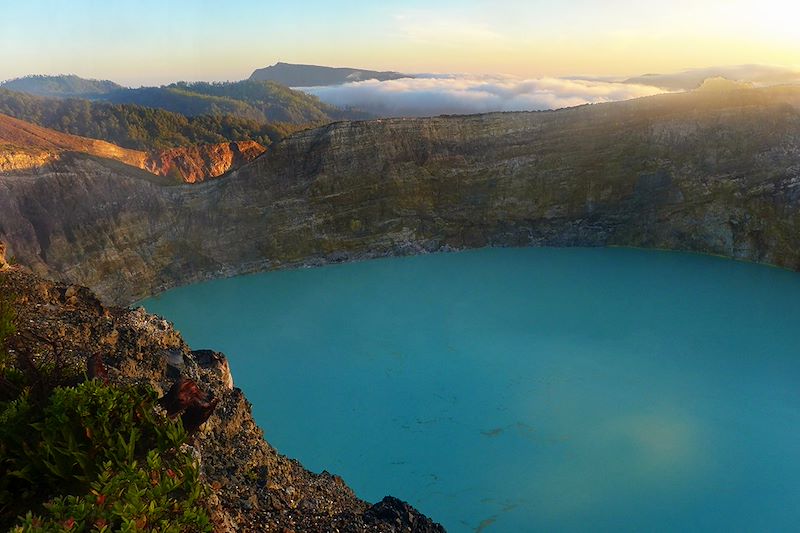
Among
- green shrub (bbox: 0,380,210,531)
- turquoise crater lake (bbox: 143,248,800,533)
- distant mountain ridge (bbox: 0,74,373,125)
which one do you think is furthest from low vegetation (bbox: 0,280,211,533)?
distant mountain ridge (bbox: 0,74,373,125)

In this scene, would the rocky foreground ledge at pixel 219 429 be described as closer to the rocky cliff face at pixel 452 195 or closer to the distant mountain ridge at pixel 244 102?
the rocky cliff face at pixel 452 195

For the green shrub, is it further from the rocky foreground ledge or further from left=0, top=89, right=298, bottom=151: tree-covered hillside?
left=0, top=89, right=298, bottom=151: tree-covered hillside

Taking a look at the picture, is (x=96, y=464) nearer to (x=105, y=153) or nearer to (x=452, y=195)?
(x=452, y=195)

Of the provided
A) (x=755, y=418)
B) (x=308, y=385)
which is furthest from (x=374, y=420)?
(x=755, y=418)

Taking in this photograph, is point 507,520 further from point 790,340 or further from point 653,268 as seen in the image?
point 653,268

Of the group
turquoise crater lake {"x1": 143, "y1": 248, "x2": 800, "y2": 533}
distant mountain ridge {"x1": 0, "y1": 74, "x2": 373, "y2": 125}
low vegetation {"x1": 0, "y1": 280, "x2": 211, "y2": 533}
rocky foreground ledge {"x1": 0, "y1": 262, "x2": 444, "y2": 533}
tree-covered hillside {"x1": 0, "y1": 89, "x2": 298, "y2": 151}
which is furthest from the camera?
distant mountain ridge {"x1": 0, "y1": 74, "x2": 373, "y2": 125}

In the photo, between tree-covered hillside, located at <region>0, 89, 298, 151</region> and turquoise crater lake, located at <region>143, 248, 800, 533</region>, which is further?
tree-covered hillside, located at <region>0, 89, 298, 151</region>
